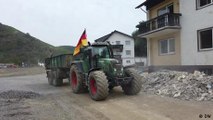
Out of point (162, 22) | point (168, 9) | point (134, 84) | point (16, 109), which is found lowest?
point (16, 109)

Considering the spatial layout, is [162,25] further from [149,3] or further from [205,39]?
[149,3]

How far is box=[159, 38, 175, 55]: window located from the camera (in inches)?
691

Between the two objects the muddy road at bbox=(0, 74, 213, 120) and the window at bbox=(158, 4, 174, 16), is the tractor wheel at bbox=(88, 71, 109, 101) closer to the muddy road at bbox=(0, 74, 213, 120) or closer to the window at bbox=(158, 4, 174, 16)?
the muddy road at bbox=(0, 74, 213, 120)

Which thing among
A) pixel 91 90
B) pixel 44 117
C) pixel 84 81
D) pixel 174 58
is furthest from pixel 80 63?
pixel 174 58

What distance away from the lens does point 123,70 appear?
11.1m

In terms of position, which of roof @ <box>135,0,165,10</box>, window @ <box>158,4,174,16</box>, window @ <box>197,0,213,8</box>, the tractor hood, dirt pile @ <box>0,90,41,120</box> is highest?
roof @ <box>135,0,165,10</box>

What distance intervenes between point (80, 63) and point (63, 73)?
13.0 feet

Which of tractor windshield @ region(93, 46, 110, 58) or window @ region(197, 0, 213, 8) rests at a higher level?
window @ region(197, 0, 213, 8)

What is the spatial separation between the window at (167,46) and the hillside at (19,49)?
5181cm

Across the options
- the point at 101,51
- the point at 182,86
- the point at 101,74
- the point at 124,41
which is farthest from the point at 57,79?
the point at 124,41

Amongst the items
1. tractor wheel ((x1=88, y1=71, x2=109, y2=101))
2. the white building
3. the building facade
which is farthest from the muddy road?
the white building

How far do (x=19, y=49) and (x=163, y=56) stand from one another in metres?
66.5

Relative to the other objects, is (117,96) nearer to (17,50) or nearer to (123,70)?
(123,70)

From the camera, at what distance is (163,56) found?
18.4m
